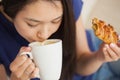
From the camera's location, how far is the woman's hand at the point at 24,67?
58cm

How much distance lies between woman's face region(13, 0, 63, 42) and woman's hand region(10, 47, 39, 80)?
106 mm

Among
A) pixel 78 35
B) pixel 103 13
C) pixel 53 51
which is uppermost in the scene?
pixel 53 51

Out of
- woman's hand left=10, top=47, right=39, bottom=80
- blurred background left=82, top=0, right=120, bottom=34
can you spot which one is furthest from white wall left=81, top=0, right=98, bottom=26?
woman's hand left=10, top=47, right=39, bottom=80

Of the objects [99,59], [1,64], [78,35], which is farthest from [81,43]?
[1,64]

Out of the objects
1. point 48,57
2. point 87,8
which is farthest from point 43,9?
point 87,8

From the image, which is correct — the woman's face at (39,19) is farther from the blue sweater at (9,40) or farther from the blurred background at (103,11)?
the blurred background at (103,11)

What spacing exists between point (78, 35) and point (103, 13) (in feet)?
1.56

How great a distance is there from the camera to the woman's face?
2.12 feet

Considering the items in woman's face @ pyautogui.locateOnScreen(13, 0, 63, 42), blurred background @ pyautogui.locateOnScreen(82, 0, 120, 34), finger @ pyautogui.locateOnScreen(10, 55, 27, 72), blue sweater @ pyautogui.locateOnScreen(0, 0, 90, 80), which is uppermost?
woman's face @ pyautogui.locateOnScreen(13, 0, 63, 42)

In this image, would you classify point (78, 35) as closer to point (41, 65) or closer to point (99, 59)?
point (99, 59)

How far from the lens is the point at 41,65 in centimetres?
59

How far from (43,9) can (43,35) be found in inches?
2.7

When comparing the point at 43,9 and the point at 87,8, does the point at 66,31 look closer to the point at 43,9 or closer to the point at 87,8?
the point at 43,9

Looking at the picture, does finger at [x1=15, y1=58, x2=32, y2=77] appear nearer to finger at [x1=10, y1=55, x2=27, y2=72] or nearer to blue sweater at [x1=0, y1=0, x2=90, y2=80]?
finger at [x1=10, y1=55, x2=27, y2=72]
